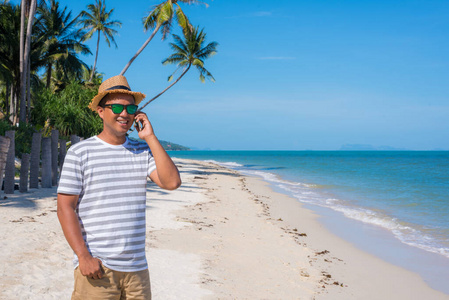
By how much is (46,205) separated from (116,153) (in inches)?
313

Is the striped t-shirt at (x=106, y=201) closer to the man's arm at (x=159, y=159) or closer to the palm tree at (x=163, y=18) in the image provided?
the man's arm at (x=159, y=159)

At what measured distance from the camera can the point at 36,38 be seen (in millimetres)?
26609

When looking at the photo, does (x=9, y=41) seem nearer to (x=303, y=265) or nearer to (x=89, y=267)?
(x=303, y=265)

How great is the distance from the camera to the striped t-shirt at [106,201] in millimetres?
2166

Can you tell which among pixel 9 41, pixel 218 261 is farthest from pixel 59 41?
pixel 218 261

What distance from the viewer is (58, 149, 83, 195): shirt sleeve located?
2.12 metres

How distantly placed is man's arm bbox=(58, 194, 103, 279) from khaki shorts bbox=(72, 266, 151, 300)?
60mm

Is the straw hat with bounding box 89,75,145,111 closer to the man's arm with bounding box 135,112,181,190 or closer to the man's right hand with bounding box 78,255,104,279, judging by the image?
the man's arm with bounding box 135,112,181,190

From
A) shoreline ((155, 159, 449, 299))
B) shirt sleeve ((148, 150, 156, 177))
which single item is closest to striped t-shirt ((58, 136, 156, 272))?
shirt sleeve ((148, 150, 156, 177))

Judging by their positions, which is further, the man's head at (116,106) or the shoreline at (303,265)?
the shoreline at (303,265)

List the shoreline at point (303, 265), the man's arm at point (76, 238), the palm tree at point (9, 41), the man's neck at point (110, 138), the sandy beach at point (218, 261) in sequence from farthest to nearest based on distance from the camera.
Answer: the palm tree at point (9, 41) → the shoreline at point (303, 265) → the sandy beach at point (218, 261) → the man's neck at point (110, 138) → the man's arm at point (76, 238)

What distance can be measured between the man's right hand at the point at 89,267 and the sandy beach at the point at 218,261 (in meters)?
2.62

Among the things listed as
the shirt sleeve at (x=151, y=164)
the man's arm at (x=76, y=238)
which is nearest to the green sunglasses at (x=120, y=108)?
the shirt sleeve at (x=151, y=164)

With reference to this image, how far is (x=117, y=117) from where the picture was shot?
2.36 m
